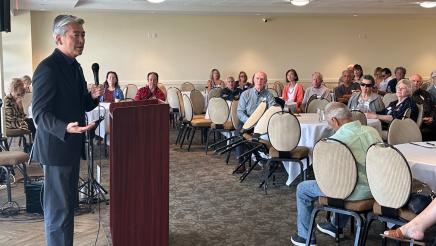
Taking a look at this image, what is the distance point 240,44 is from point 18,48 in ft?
19.8

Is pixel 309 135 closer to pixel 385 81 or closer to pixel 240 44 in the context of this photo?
pixel 385 81

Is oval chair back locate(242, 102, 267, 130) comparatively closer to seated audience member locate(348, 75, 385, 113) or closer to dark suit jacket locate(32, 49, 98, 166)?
seated audience member locate(348, 75, 385, 113)

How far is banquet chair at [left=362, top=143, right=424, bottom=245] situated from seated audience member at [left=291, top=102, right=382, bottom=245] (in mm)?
190

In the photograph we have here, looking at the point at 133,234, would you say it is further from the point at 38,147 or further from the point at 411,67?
the point at 411,67

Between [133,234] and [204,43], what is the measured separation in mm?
11626

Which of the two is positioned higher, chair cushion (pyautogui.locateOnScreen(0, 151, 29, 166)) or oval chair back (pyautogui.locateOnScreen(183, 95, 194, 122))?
oval chair back (pyautogui.locateOnScreen(183, 95, 194, 122))

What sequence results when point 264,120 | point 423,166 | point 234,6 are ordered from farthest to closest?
point 234,6, point 264,120, point 423,166

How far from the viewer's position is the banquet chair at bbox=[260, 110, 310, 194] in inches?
219

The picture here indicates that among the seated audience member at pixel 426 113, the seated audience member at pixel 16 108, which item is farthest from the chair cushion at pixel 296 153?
the seated audience member at pixel 16 108

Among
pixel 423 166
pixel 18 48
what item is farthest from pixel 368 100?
pixel 18 48

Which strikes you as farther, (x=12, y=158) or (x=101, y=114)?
(x=101, y=114)

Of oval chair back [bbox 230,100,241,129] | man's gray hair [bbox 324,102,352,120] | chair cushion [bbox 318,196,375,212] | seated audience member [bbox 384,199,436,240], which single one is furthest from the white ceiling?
seated audience member [bbox 384,199,436,240]

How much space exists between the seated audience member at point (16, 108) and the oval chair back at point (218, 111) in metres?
2.85

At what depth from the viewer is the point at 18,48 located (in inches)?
490
